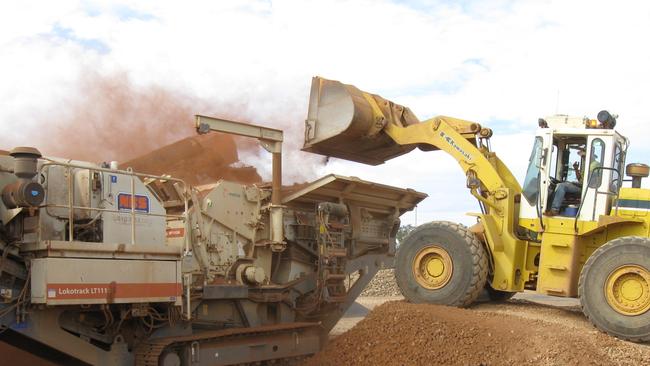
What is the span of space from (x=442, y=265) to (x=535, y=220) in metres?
1.36

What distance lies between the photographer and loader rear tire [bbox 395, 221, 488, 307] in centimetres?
911

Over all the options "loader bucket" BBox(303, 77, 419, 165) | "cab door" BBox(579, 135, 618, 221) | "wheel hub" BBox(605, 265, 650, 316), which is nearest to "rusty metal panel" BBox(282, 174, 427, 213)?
"loader bucket" BBox(303, 77, 419, 165)

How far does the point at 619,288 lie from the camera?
8.23m

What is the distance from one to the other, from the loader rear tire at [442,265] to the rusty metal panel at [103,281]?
3411 millimetres

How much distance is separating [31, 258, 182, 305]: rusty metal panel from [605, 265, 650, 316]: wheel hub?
Result: 4.99 meters

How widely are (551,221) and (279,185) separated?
11.9ft

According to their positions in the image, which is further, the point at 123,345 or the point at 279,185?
the point at 279,185

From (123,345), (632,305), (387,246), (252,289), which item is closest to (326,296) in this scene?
(252,289)

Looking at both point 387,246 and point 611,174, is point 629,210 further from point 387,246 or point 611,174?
point 387,246

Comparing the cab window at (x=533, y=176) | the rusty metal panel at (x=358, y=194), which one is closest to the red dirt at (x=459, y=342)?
the cab window at (x=533, y=176)

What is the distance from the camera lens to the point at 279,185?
9.53m

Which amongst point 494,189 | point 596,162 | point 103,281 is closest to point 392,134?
point 494,189

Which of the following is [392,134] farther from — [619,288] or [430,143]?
[619,288]

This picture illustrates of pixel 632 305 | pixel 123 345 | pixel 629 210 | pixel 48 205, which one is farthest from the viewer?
pixel 629 210
